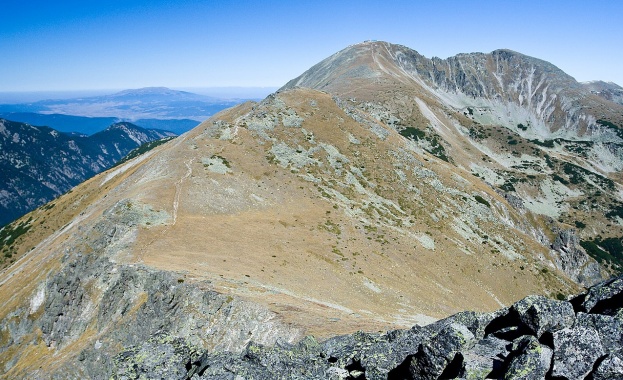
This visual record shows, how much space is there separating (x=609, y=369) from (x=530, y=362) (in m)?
2.25

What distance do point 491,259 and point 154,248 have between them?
63701 millimetres

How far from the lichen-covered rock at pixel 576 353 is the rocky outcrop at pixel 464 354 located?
0.03 metres

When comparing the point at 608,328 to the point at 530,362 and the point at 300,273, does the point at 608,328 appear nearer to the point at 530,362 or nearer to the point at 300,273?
the point at 530,362

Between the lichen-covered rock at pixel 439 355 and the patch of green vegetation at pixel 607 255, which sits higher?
the lichen-covered rock at pixel 439 355

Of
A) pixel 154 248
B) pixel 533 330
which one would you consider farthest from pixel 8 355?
pixel 533 330

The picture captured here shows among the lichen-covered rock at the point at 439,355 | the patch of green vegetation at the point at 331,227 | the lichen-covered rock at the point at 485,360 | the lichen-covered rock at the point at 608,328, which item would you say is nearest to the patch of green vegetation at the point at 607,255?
the patch of green vegetation at the point at 331,227

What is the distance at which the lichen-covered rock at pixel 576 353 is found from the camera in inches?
506

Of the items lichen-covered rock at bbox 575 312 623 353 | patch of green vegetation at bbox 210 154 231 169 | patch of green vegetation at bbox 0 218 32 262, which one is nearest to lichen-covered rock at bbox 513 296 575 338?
lichen-covered rock at bbox 575 312 623 353

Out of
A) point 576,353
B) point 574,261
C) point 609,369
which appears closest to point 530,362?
point 576,353

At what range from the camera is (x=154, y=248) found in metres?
45.5

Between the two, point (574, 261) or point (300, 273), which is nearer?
point (300, 273)

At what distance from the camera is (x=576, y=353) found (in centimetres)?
1322

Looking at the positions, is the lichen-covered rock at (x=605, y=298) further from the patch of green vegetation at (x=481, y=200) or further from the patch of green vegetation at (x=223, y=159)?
the patch of green vegetation at (x=481, y=200)

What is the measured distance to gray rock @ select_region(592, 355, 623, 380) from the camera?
1215cm
